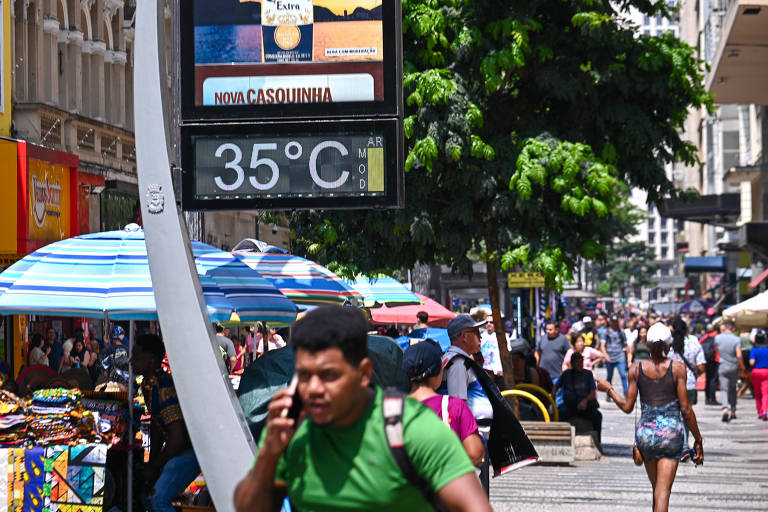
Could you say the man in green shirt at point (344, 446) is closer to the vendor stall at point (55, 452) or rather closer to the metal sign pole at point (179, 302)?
the metal sign pole at point (179, 302)

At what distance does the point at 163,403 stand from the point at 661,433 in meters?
3.95

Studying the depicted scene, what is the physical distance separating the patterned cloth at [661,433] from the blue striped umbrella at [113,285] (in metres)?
3.07

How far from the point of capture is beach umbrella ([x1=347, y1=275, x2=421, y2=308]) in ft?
65.1

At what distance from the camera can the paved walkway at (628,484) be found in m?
13.2

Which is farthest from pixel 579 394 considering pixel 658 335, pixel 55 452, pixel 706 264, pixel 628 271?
pixel 628 271

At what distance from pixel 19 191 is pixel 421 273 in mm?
8238

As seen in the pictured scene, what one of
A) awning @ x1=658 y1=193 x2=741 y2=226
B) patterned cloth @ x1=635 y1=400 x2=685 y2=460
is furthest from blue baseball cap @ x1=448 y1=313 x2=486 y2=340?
awning @ x1=658 y1=193 x2=741 y2=226

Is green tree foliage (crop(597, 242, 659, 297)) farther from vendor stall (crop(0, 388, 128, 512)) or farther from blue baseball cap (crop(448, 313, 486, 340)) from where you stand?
vendor stall (crop(0, 388, 128, 512))

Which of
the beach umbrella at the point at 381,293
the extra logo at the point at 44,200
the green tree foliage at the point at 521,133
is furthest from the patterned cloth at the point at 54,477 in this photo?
the extra logo at the point at 44,200

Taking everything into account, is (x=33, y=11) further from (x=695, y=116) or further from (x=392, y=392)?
(x=695, y=116)

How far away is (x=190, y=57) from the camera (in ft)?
24.4

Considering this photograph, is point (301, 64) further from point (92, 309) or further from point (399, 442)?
point (399, 442)

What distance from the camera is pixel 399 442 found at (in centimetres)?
374

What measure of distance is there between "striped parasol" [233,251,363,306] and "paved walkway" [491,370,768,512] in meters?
2.75
